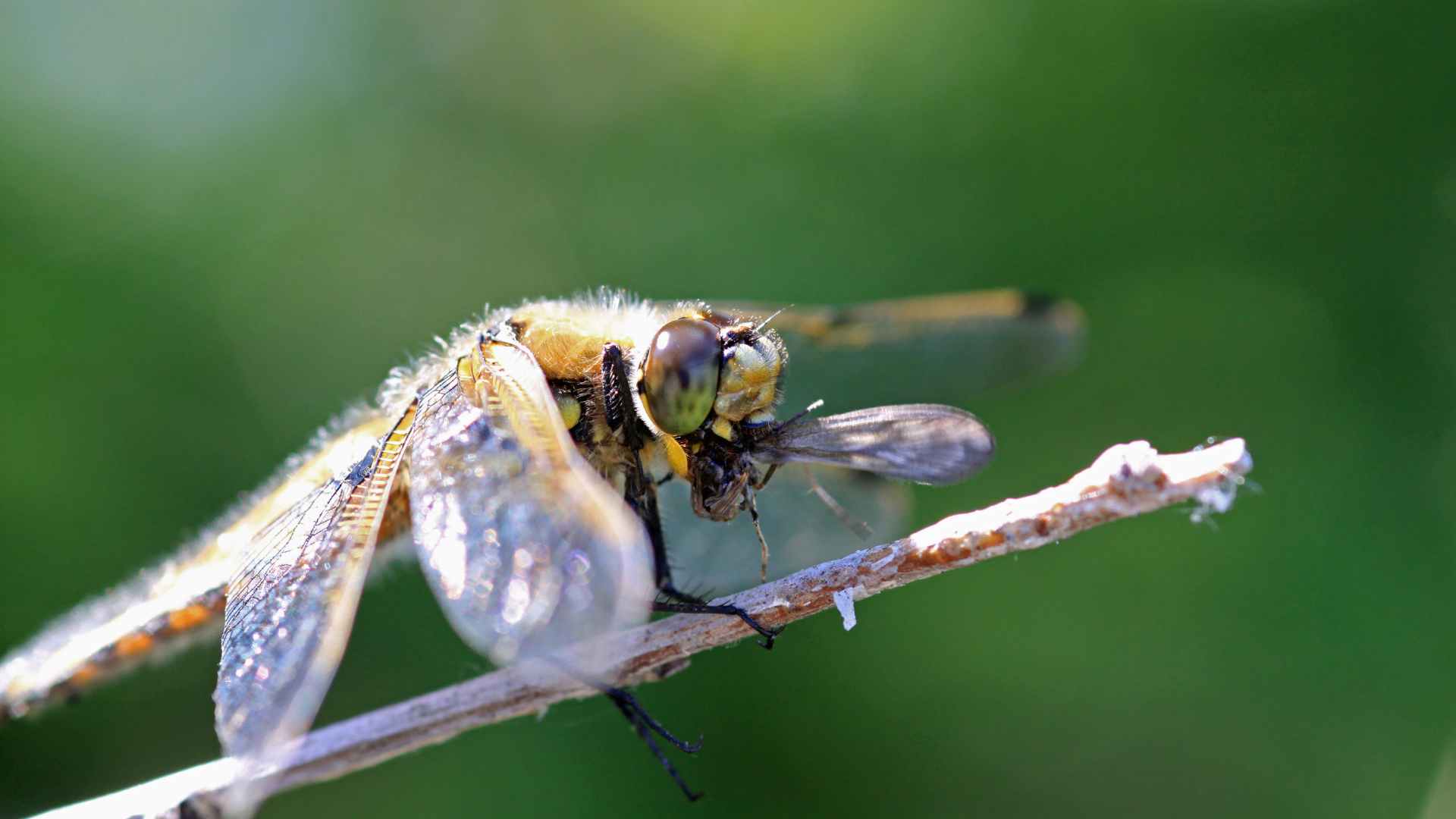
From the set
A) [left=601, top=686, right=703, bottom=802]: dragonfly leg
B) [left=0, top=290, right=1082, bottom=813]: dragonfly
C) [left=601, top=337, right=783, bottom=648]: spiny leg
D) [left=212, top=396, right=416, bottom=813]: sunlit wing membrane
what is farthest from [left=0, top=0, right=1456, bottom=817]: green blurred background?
[left=212, top=396, right=416, bottom=813]: sunlit wing membrane

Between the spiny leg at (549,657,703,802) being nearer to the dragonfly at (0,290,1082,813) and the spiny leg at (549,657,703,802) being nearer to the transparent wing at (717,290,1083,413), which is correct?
the dragonfly at (0,290,1082,813)

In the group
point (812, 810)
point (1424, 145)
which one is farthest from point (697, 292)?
point (1424, 145)

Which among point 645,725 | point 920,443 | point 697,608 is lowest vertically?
point 645,725

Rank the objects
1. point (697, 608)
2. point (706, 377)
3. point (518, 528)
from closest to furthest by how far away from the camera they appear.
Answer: point (518, 528) → point (697, 608) → point (706, 377)

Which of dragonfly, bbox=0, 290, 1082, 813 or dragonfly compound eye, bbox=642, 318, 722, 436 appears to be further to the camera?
dragonfly compound eye, bbox=642, 318, 722, 436

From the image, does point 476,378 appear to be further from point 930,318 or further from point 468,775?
point 468,775

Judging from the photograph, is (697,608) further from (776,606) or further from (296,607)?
(296,607)

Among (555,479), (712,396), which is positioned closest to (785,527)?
(712,396)

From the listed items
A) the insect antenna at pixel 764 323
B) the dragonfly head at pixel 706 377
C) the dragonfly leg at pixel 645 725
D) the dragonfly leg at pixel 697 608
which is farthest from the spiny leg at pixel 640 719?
the insect antenna at pixel 764 323

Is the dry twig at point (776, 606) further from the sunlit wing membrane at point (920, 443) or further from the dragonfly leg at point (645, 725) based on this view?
the sunlit wing membrane at point (920, 443)
